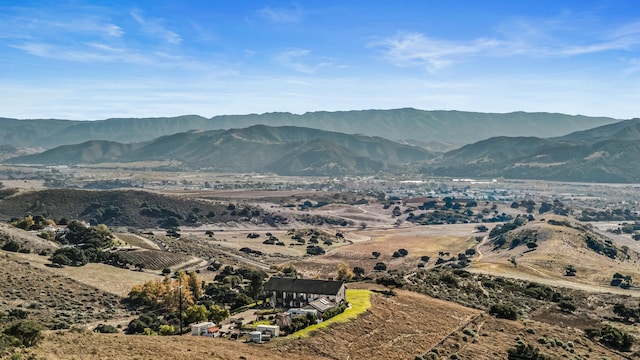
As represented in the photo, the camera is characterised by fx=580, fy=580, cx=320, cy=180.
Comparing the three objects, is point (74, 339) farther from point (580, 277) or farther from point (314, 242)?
point (314, 242)

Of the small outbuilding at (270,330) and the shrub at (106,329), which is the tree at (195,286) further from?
the small outbuilding at (270,330)

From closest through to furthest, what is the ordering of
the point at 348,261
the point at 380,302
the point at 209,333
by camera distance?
the point at 209,333
the point at 380,302
the point at 348,261

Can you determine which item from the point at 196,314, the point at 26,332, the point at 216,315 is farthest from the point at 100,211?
the point at 26,332

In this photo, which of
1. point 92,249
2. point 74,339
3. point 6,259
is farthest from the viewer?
point 92,249

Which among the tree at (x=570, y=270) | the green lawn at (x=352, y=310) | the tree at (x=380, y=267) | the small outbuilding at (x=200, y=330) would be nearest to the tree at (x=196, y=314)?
the small outbuilding at (x=200, y=330)

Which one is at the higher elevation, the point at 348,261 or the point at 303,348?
the point at 303,348

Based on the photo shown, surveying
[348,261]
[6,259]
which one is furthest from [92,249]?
[348,261]

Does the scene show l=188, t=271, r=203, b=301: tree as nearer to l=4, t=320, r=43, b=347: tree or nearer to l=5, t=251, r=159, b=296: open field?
l=5, t=251, r=159, b=296: open field
